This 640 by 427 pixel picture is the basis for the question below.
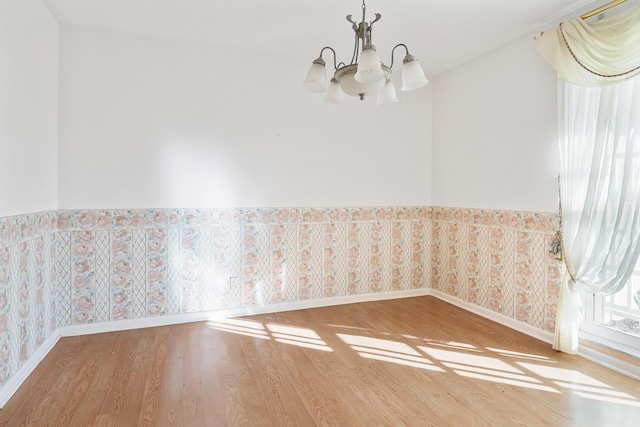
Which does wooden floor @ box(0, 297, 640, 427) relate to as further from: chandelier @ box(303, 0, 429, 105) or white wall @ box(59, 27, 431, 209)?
chandelier @ box(303, 0, 429, 105)

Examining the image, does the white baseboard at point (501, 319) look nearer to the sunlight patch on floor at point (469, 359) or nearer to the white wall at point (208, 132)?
the sunlight patch on floor at point (469, 359)

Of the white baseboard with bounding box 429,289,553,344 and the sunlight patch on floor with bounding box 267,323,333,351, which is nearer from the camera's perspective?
the sunlight patch on floor with bounding box 267,323,333,351

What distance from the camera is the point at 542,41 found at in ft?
9.23

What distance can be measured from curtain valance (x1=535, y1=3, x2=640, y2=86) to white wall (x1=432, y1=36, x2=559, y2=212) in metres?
0.27

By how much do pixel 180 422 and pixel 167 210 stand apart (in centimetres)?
195

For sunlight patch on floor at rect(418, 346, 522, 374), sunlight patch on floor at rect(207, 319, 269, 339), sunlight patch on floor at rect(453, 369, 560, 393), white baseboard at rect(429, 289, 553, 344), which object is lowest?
sunlight patch on floor at rect(453, 369, 560, 393)

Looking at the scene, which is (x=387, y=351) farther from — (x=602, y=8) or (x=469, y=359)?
(x=602, y=8)

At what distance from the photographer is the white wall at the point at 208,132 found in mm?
3092

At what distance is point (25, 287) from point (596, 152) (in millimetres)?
4066

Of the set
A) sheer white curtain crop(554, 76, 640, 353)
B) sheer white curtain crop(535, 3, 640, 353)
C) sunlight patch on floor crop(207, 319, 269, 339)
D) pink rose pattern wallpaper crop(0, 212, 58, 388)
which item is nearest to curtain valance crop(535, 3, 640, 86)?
sheer white curtain crop(535, 3, 640, 353)

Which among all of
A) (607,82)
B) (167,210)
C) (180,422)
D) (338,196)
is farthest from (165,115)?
(607,82)

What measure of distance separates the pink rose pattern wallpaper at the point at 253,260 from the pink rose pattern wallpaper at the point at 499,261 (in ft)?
0.03

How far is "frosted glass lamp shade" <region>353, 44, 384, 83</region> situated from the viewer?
1.67m

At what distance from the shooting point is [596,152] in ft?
8.26
